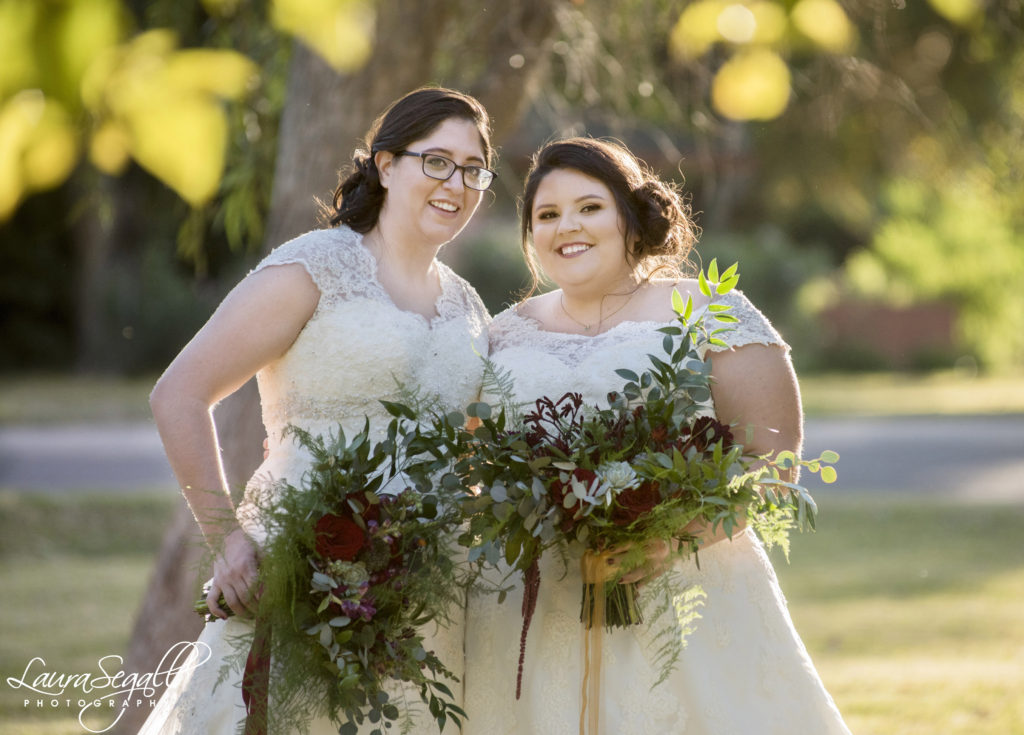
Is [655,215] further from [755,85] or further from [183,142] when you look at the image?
[183,142]

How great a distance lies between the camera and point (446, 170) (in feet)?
11.0

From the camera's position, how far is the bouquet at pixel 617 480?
2736 millimetres

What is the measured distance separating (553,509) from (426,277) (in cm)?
104

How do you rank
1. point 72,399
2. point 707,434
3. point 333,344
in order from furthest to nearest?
point 72,399, point 333,344, point 707,434

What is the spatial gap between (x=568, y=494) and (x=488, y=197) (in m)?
3.45

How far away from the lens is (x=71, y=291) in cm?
2525

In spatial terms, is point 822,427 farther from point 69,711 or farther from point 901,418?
point 69,711

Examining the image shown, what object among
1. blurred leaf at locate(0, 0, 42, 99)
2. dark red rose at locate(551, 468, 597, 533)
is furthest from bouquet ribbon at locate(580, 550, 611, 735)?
blurred leaf at locate(0, 0, 42, 99)

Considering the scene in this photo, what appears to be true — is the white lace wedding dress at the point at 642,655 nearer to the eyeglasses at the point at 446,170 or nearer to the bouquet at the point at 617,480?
the bouquet at the point at 617,480

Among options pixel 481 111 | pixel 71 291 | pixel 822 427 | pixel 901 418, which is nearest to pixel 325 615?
pixel 481 111

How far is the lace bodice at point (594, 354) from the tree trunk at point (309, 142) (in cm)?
214

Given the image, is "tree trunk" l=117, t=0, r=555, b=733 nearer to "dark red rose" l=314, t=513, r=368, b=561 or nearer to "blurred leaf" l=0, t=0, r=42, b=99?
Answer: "dark red rose" l=314, t=513, r=368, b=561
